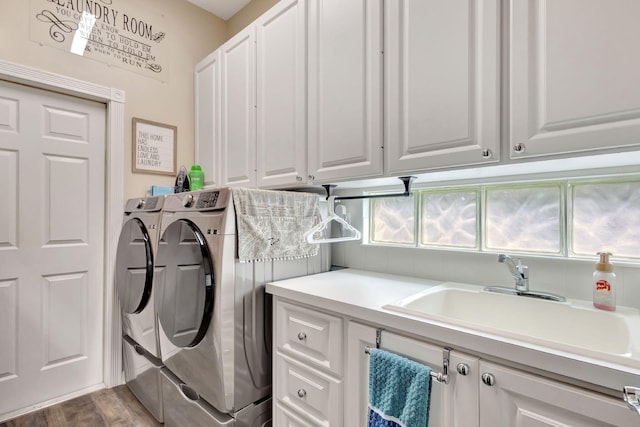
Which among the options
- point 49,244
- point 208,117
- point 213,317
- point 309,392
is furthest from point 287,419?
point 208,117

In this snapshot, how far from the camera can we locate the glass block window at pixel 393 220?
178 cm

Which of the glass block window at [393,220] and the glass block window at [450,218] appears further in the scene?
the glass block window at [393,220]

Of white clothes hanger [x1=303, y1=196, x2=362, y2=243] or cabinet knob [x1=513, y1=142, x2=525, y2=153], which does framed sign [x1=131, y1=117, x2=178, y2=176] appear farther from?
cabinet knob [x1=513, y1=142, x2=525, y2=153]

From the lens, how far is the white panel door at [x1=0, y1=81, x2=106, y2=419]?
1.89 metres

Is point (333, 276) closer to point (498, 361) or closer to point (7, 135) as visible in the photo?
point (498, 361)

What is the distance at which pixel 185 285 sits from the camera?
1.47 meters

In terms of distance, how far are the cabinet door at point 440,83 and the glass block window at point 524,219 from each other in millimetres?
494

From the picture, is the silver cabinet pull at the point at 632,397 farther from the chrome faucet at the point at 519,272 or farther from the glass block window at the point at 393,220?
the glass block window at the point at 393,220

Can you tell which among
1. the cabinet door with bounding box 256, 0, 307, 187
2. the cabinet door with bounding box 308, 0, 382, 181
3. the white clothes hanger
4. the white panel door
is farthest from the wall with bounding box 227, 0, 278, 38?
the white clothes hanger

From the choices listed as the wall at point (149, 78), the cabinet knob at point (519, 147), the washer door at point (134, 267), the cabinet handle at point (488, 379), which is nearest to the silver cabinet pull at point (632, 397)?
Answer: the cabinet handle at point (488, 379)

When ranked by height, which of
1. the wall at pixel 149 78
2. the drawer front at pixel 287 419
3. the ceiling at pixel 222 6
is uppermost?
the ceiling at pixel 222 6

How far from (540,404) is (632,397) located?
20cm

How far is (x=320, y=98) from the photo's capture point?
1.58 metres

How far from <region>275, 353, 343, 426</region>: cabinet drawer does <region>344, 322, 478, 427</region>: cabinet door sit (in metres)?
0.06
